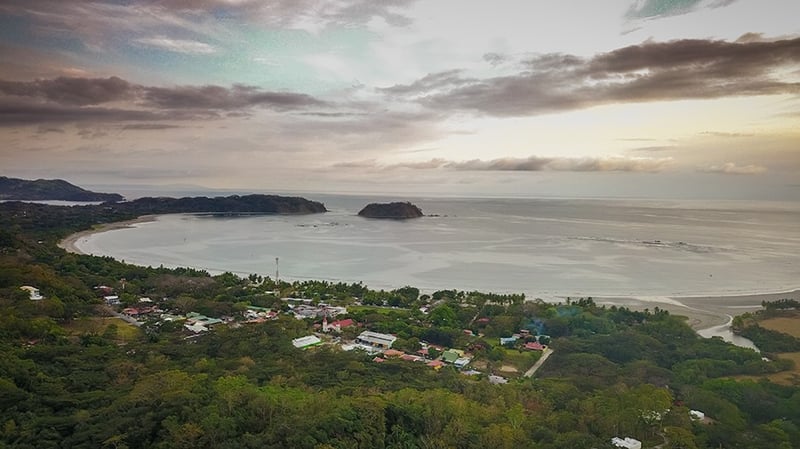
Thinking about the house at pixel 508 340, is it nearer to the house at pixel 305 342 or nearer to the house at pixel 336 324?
the house at pixel 336 324

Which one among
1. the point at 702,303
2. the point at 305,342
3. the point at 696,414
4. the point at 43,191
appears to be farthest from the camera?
the point at 43,191

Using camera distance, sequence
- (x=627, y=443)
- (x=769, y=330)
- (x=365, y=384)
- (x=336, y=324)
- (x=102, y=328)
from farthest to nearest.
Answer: (x=336, y=324), (x=769, y=330), (x=102, y=328), (x=365, y=384), (x=627, y=443)

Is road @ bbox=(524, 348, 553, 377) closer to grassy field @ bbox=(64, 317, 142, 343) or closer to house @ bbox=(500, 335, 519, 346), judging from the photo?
house @ bbox=(500, 335, 519, 346)

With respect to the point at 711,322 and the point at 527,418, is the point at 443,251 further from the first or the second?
the point at 527,418

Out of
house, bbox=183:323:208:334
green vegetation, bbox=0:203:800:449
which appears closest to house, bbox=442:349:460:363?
green vegetation, bbox=0:203:800:449

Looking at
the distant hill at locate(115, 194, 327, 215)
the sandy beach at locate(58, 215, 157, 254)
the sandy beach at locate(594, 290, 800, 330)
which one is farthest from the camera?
the distant hill at locate(115, 194, 327, 215)

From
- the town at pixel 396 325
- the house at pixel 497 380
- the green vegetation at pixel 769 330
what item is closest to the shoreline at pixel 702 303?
the green vegetation at pixel 769 330

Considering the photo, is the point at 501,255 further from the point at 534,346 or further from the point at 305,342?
the point at 305,342

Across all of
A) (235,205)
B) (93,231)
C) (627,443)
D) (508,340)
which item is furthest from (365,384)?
(235,205)
